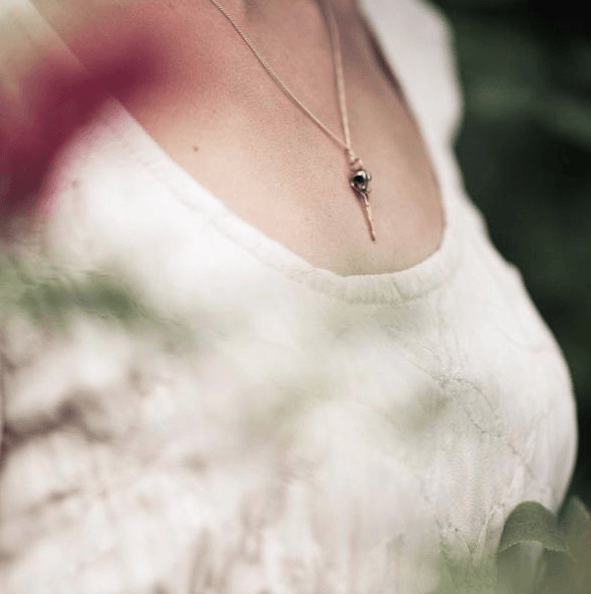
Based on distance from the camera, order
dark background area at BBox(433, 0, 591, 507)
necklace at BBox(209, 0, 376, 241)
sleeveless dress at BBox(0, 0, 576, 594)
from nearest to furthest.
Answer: sleeveless dress at BBox(0, 0, 576, 594) < necklace at BBox(209, 0, 376, 241) < dark background area at BBox(433, 0, 591, 507)

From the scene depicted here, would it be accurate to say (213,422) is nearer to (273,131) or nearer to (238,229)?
(238,229)

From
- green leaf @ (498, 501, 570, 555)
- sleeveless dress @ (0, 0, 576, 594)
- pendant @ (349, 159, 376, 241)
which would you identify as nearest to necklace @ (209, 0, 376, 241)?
pendant @ (349, 159, 376, 241)

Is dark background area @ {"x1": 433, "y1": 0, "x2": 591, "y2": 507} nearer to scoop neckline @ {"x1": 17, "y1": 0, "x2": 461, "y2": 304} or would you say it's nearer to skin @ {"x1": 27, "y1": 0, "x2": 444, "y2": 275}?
skin @ {"x1": 27, "y1": 0, "x2": 444, "y2": 275}

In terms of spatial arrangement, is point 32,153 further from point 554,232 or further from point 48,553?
point 554,232

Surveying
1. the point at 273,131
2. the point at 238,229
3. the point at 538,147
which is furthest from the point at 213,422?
the point at 538,147

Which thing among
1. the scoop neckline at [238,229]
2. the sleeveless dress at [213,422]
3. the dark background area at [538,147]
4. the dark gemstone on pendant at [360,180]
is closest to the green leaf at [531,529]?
the sleeveless dress at [213,422]

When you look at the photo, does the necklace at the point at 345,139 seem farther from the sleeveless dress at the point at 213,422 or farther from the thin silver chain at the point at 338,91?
the sleeveless dress at the point at 213,422

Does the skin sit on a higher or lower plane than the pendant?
higher

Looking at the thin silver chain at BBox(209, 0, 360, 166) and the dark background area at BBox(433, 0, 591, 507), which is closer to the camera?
the thin silver chain at BBox(209, 0, 360, 166)

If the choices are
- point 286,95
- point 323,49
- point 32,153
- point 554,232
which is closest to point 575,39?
point 554,232
